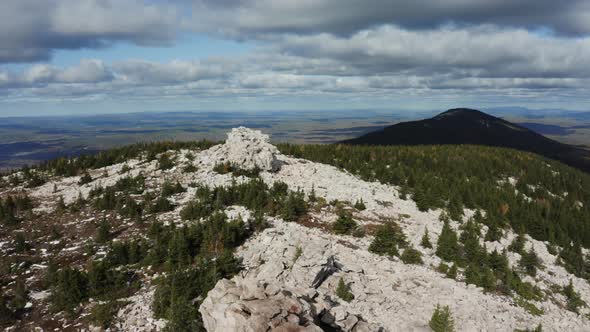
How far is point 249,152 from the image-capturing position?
50500 mm

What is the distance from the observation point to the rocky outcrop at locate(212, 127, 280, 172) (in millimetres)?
49719

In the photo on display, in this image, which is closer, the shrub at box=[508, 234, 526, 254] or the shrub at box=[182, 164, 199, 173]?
the shrub at box=[508, 234, 526, 254]

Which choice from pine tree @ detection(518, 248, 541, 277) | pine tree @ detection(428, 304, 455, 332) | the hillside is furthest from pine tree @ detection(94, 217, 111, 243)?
pine tree @ detection(518, 248, 541, 277)

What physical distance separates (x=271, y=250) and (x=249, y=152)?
83.4ft

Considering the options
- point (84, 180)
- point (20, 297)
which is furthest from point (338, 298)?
point (84, 180)

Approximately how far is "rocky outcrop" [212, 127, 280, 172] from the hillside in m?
0.23

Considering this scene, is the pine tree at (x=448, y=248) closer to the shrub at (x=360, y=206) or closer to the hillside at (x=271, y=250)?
the hillside at (x=271, y=250)

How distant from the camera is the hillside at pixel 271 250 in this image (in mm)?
21125

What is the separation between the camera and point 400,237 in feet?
107

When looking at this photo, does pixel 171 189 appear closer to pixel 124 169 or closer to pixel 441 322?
pixel 124 169

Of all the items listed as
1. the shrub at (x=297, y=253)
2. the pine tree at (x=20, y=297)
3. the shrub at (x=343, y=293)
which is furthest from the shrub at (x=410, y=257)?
the pine tree at (x=20, y=297)

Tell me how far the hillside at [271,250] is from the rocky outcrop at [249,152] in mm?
233

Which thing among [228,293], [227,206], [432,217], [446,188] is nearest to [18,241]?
[227,206]

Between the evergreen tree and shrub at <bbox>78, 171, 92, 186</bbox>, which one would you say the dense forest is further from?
shrub at <bbox>78, 171, 92, 186</bbox>
